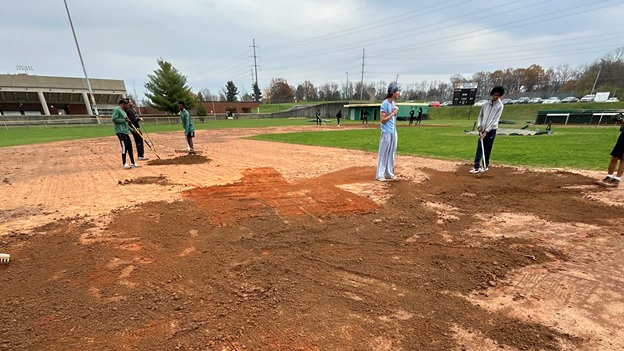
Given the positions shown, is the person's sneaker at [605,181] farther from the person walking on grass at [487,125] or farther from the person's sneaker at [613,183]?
the person walking on grass at [487,125]

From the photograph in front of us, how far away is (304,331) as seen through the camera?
84.0 inches

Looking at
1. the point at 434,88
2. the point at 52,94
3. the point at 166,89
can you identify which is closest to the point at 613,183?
the point at 166,89

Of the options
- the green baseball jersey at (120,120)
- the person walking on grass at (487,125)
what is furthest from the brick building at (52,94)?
the person walking on grass at (487,125)

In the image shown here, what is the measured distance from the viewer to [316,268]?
2973 millimetres

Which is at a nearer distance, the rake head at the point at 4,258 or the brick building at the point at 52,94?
the rake head at the point at 4,258

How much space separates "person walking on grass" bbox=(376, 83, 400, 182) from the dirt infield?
112cm

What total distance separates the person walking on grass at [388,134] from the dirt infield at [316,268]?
1.12m

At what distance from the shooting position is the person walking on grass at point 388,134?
6252 mm

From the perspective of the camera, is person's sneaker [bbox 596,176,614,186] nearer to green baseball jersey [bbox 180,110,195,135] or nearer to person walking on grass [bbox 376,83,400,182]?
person walking on grass [bbox 376,83,400,182]

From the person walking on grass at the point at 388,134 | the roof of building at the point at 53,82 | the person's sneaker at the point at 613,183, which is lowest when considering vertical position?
the person's sneaker at the point at 613,183

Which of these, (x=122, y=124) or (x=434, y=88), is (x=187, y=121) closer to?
(x=122, y=124)

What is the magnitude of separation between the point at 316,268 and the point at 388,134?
4307mm

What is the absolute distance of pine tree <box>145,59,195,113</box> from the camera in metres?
42.7

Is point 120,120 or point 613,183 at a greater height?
point 120,120
